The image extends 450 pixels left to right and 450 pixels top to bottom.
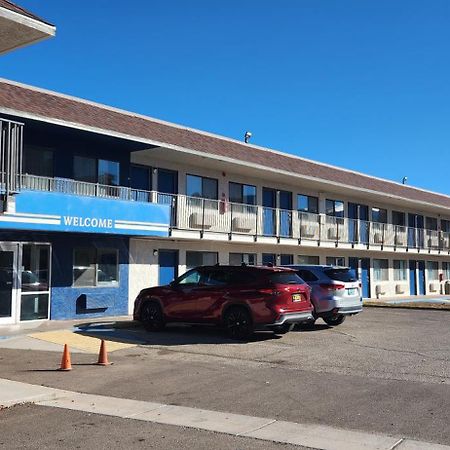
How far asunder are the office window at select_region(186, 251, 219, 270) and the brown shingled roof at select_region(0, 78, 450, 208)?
4.02m

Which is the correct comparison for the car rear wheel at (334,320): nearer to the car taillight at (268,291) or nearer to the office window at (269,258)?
the car taillight at (268,291)

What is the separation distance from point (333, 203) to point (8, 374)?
23.2 meters

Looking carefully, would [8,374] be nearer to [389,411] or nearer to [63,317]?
[389,411]

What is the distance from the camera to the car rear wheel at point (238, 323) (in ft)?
46.6

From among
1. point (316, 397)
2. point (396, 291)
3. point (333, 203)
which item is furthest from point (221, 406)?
point (396, 291)

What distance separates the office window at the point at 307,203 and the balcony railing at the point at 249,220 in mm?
936

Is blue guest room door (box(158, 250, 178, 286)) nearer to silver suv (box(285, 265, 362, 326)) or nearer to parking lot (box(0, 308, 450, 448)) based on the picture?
parking lot (box(0, 308, 450, 448))

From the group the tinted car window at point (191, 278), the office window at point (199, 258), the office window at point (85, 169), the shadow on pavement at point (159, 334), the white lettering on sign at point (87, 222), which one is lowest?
the shadow on pavement at point (159, 334)

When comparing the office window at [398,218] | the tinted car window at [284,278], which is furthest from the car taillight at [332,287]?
the office window at [398,218]

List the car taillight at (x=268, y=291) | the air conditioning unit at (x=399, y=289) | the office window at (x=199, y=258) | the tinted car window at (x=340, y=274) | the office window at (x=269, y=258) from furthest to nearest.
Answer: the air conditioning unit at (x=399, y=289), the office window at (x=269, y=258), the office window at (x=199, y=258), the tinted car window at (x=340, y=274), the car taillight at (x=268, y=291)

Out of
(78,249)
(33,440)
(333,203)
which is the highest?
(333,203)

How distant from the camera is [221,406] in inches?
320

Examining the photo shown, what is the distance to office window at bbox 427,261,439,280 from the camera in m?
40.6

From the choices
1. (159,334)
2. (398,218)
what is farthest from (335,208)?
(159,334)
